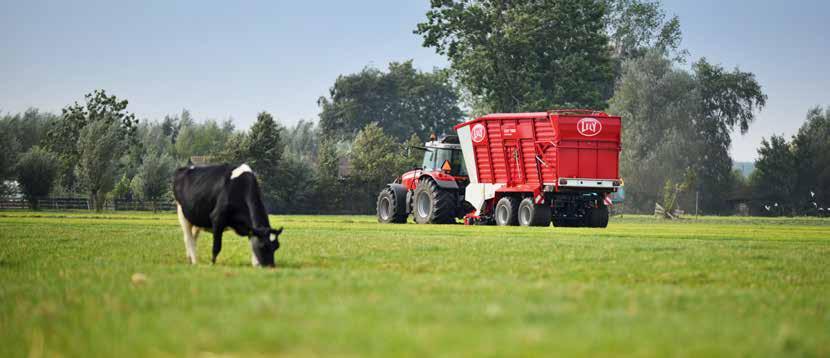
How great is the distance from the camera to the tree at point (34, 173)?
6738cm

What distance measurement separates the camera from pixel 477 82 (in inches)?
2442

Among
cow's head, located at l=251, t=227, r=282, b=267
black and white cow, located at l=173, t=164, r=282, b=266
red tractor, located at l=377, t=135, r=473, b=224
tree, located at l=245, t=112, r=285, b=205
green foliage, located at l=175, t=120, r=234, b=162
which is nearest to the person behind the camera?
cow's head, located at l=251, t=227, r=282, b=267

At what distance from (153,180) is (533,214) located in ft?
138

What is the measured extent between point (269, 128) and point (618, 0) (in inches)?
1421

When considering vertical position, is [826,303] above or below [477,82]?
below

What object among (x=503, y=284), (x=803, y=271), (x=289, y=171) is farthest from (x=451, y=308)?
(x=289, y=171)

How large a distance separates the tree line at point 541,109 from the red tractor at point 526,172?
82.9 ft

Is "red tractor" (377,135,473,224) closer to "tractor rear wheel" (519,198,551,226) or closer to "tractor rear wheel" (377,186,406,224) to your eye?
"tractor rear wheel" (377,186,406,224)

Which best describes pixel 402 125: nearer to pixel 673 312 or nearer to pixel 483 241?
pixel 483 241

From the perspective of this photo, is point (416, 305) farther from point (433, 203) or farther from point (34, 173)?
point (34, 173)

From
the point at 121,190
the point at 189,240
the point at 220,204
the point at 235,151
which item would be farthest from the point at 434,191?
the point at 121,190

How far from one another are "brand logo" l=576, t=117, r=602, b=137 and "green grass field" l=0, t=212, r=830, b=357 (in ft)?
52.3

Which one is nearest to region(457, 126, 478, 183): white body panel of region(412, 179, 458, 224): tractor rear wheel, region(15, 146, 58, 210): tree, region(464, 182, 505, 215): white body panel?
region(464, 182, 505, 215): white body panel

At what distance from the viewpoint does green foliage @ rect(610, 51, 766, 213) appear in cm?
7600
